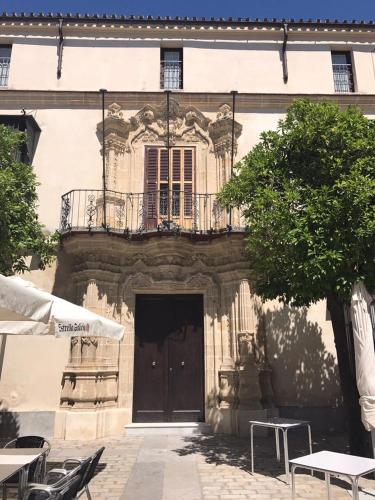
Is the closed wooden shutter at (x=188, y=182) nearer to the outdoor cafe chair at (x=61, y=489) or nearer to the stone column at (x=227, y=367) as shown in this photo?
the stone column at (x=227, y=367)

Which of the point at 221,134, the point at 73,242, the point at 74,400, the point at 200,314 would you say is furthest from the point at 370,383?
the point at 221,134

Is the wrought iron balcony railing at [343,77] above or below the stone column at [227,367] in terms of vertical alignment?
above

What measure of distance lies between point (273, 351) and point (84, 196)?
20.6 ft

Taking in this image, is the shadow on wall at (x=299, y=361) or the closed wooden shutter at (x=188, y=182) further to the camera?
the closed wooden shutter at (x=188, y=182)

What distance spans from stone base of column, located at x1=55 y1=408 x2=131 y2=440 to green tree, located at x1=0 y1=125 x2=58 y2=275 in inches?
Answer: 136

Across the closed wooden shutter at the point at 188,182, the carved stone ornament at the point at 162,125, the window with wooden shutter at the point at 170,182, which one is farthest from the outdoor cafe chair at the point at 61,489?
the carved stone ornament at the point at 162,125

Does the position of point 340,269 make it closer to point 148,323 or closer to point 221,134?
point 148,323

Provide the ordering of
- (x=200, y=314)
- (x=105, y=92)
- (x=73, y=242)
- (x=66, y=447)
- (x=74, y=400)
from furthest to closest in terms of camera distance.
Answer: (x=105, y=92)
(x=200, y=314)
(x=73, y=242)
(x=74, y=400)
(x=66, y=447)

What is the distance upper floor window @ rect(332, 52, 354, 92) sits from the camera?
12633 mm

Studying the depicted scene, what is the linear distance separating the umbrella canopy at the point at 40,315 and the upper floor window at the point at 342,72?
10924 millimetres

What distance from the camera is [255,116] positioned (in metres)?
11.9

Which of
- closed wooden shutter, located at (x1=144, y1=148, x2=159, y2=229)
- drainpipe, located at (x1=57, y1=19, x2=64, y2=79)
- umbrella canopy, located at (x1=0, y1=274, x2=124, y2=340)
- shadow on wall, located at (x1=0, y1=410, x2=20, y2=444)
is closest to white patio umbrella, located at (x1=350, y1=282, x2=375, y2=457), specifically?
umbrella canopy, located at (x1=0, y1=274, x2=124, y2=340)

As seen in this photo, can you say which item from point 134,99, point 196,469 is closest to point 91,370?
Answer: point 196,469

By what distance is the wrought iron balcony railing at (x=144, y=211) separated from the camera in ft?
34.1
